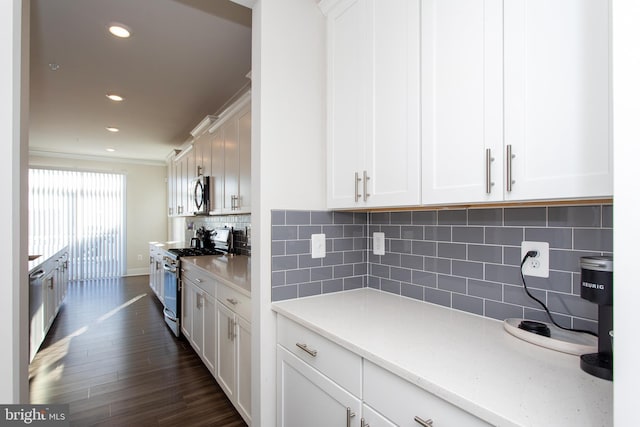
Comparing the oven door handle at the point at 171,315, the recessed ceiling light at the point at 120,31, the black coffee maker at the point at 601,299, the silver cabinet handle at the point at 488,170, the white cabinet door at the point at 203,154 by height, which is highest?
the recessed ceiling light at the point at 120,31

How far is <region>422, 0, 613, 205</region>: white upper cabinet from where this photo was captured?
80 cm

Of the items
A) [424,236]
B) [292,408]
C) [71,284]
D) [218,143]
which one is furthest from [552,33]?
[71,284]

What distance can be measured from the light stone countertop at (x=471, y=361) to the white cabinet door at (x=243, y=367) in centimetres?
51

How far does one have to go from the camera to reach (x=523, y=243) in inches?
46.7

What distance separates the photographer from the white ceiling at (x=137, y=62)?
6.56ft

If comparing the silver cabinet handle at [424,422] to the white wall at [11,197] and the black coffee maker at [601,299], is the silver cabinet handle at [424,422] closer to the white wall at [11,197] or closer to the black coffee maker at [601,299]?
the black coffee maker at [601,299]

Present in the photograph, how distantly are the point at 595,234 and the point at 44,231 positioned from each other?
306 inches

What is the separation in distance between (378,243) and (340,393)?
852mm

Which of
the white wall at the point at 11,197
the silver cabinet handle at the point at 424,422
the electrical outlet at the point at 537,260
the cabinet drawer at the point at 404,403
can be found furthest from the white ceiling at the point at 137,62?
the silver cabinet handle at the point at 424,422

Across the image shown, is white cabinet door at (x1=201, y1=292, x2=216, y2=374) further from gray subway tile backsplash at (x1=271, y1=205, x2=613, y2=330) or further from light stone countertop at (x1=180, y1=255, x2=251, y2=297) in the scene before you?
gray subway tile backsplash at (x1=271, y1=205, x2=613, y2=330)

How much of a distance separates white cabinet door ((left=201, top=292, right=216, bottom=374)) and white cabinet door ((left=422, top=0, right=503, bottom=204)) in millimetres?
1881

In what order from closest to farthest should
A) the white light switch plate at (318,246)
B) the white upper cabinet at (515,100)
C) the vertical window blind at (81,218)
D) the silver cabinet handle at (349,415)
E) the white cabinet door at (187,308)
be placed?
1. the white upper cabinet at (515,100)
2. the silver cabinet handle at (349,415)
3. the white light switch plate at (318,246)
4. the white cabinet door at (187,308)
5. the vertical window blind at (81,218)

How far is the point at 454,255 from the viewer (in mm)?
1418

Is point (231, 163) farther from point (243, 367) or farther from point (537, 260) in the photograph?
point (537, 260)
